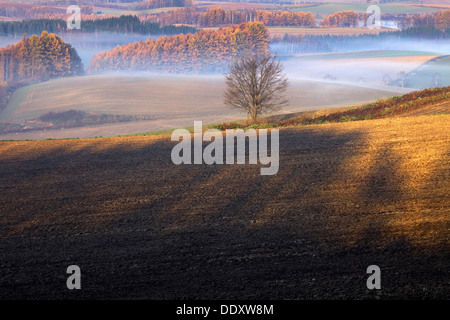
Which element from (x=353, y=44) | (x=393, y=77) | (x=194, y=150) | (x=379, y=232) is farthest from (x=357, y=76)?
(x=379, y=232)

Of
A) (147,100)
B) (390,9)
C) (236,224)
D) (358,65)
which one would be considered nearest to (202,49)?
(358,65)

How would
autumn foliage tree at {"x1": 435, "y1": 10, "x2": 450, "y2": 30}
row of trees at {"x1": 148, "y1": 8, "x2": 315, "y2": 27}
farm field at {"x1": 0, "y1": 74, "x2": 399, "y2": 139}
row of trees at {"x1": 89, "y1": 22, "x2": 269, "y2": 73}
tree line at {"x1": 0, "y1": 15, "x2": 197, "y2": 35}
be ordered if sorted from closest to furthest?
farm field at {"x1": 0, "y1": 74, "x2": 399, "y2": 139} → row of trees at {"x1": 89, "y1": 22, "x2": 269, "y2": 73} → autumn foliage tree at {"x1": 435, "y1": 10, "x2": 450, "y2": 30} → tree line at {"x1": 0, "y1": 15, "x2": 197, "y2": 35} → row of trees at {"x1": 148, "y1": 8, "x2": 315, "y2": 27}

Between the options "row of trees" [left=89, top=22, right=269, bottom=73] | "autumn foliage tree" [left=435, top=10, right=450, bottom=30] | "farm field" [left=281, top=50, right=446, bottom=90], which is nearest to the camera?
"farm field" [left=281, top=50, right=446, bottom=90]

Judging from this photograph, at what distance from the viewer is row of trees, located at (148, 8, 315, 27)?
171 meters

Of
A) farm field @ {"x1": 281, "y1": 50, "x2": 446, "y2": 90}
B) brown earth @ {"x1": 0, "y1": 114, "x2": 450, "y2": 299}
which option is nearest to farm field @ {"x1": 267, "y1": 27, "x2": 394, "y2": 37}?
farm field @ {"x1": 281, "y1": 50, "x2": 446, "y2": 90}

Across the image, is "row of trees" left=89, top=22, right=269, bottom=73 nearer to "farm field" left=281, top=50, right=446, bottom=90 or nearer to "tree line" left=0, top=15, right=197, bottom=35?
"farm field" left=281, top=50, right=446, bottom=90

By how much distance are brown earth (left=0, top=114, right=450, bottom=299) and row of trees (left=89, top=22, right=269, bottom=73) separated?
126 m

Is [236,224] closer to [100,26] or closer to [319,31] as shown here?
[319,31]

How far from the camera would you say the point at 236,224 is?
11664 mm

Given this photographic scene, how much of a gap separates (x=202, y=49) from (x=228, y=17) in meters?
31.4

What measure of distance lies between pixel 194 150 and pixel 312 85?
3254 inches

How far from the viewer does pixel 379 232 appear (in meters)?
10.6

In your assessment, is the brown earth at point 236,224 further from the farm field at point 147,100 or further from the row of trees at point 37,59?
the row of trees at point 37,59
